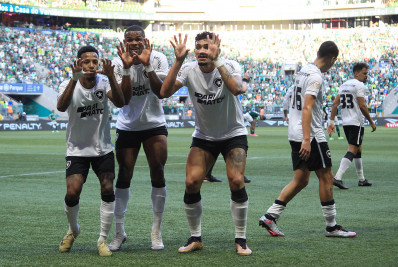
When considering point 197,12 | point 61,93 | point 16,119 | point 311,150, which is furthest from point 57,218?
point 197,12

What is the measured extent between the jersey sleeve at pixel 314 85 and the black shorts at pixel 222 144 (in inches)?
48.2

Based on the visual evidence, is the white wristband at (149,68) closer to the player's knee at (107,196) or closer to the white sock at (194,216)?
the player's knee at (107,196)

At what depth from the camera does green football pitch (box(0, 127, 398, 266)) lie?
667 centimetres

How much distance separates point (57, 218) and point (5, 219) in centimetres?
72

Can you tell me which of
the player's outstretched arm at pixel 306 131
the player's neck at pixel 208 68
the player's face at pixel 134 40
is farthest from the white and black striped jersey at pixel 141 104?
the player's outstretched arm at pixel 306 131

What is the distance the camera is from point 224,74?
7.02 meters

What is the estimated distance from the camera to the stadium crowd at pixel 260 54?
63.8 meters

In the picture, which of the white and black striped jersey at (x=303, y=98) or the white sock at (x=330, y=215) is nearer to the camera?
the white sock at (x=330, y=215)

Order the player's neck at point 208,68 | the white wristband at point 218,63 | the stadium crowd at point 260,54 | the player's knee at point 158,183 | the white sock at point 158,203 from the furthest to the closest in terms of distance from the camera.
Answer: the stadium crowd at point 260,54, the player's knee at point 158,183, the white sock at point 158,203, the player's neck at point 208,68, the white wristband at point 218,63

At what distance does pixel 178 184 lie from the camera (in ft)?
48.8

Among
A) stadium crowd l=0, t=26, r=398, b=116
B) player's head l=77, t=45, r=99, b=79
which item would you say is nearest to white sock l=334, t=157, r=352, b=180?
player's head l=77, t=45, r=99, b=79

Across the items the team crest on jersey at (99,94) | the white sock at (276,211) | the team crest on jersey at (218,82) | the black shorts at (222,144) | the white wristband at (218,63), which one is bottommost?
the white sock at (276,211)

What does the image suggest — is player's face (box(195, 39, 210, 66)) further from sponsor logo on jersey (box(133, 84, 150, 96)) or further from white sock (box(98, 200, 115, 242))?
white sock (box(98, 200, 115, 242))

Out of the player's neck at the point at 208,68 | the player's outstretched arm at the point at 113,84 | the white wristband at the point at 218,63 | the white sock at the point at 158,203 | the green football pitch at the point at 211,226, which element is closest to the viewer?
the green football pitch at the point at 211,226
